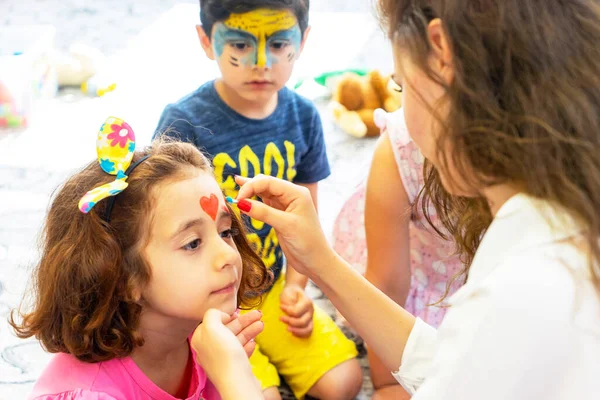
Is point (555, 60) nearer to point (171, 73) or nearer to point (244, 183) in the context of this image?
point (244, 183)

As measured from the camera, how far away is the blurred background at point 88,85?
181 centimetres

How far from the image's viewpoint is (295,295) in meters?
1.41

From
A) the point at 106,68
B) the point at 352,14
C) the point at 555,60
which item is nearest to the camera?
the point at 555,60

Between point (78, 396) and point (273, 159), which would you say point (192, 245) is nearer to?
point (78, 396)

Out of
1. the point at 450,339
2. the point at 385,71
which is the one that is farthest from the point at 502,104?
the point at 385,71

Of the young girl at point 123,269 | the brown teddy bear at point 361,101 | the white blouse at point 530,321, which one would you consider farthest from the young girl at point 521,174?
the brown teddy bear at point 361,101

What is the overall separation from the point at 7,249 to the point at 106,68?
1.03m

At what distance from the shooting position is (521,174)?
0.69m

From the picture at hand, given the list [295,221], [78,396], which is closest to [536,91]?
[295,221]

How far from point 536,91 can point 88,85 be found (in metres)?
2.14

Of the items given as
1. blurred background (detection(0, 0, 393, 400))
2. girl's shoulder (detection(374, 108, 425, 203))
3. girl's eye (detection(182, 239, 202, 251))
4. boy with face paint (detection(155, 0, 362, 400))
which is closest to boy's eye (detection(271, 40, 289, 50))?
boy with face paint (detection(155, 0, 362, 400))

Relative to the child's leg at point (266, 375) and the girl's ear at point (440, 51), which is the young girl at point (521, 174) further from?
the child's leg at point (266, 375)

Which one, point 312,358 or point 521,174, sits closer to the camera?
point 521,174

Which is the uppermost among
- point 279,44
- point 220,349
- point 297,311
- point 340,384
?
point 279,44
